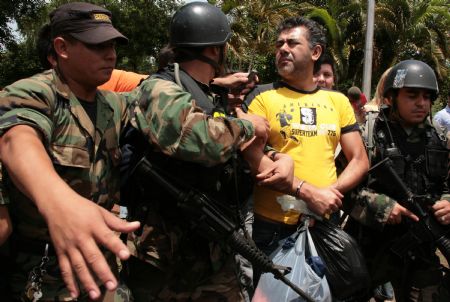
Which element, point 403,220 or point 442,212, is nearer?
point 442,212

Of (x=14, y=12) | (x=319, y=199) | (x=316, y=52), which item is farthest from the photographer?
(x=14, y=12)

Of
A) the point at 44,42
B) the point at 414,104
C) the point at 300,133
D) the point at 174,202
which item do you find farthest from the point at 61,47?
the point at 414,104

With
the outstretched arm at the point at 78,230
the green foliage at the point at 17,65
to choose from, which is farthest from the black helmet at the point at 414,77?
the green foliage at the point at 17,65

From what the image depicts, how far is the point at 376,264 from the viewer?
122 inches

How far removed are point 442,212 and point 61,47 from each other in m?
2.32

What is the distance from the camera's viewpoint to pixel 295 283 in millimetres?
2385

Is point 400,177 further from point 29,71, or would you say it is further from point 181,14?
point 29,71

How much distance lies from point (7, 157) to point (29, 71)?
24.5 meters

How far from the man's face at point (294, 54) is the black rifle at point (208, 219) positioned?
1061 mm

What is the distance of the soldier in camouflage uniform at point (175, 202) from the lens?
6.87ft

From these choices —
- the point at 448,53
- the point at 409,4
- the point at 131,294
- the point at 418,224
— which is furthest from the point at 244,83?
the point at 448,53

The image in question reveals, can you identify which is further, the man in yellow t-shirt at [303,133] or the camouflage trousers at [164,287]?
the man in yellow t-shirt at [303,133]

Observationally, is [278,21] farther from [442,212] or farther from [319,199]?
[319,199]

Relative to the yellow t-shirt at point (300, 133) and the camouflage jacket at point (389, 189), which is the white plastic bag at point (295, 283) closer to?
the yellow t-shirt at point (300, 133)
